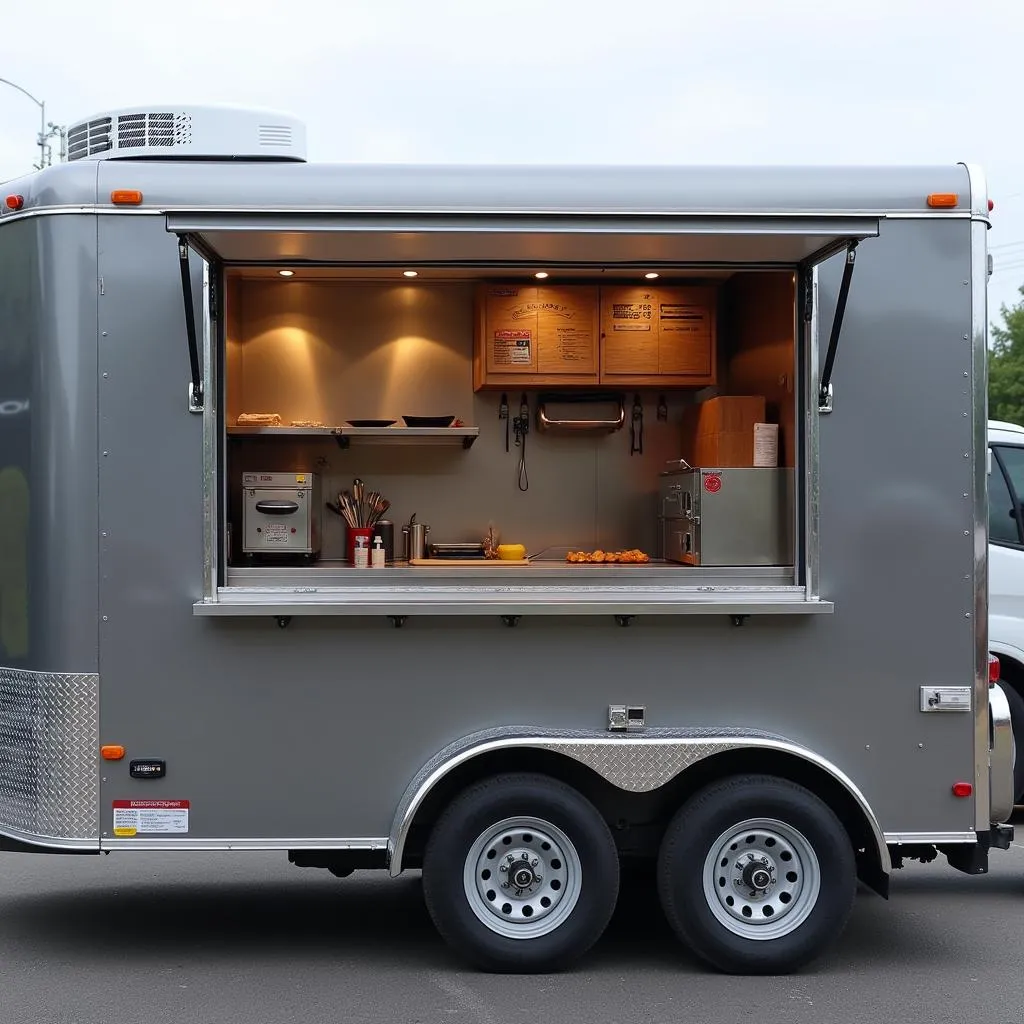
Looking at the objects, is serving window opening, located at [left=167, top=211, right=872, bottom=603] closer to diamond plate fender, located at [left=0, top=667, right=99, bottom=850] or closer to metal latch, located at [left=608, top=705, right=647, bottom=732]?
metal latch, located at [left=608, top=705, right=647, bottom=732]

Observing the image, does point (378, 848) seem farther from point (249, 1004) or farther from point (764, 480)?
point (764, 480)

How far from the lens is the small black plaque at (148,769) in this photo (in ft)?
17.3

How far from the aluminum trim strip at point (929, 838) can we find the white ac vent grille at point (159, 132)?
4.10 metres

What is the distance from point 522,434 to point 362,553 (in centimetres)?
160

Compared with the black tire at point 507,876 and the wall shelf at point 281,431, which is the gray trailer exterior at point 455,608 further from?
the wall shelf at point 281,431

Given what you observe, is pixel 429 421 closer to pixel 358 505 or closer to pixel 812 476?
pixel 358 505

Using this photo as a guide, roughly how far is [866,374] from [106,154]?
333 centimetres

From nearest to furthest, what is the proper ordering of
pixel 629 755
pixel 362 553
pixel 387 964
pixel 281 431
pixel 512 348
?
1. pixel 629 755
2. pixel 387 964
3. pixel 362 553
4. pixel 281 431
5. pixel 512 348

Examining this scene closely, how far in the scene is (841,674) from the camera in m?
5.39

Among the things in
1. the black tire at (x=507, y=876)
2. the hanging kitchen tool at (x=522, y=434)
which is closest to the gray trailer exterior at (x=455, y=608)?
the black tire at (x=507, y=876)

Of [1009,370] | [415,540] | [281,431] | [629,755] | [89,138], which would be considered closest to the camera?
[629,755]

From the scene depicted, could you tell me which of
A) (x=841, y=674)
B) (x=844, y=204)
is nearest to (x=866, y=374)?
(x=844, y=204)

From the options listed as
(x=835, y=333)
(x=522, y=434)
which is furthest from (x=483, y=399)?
(x=835, y=333)

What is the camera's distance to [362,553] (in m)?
7.39
